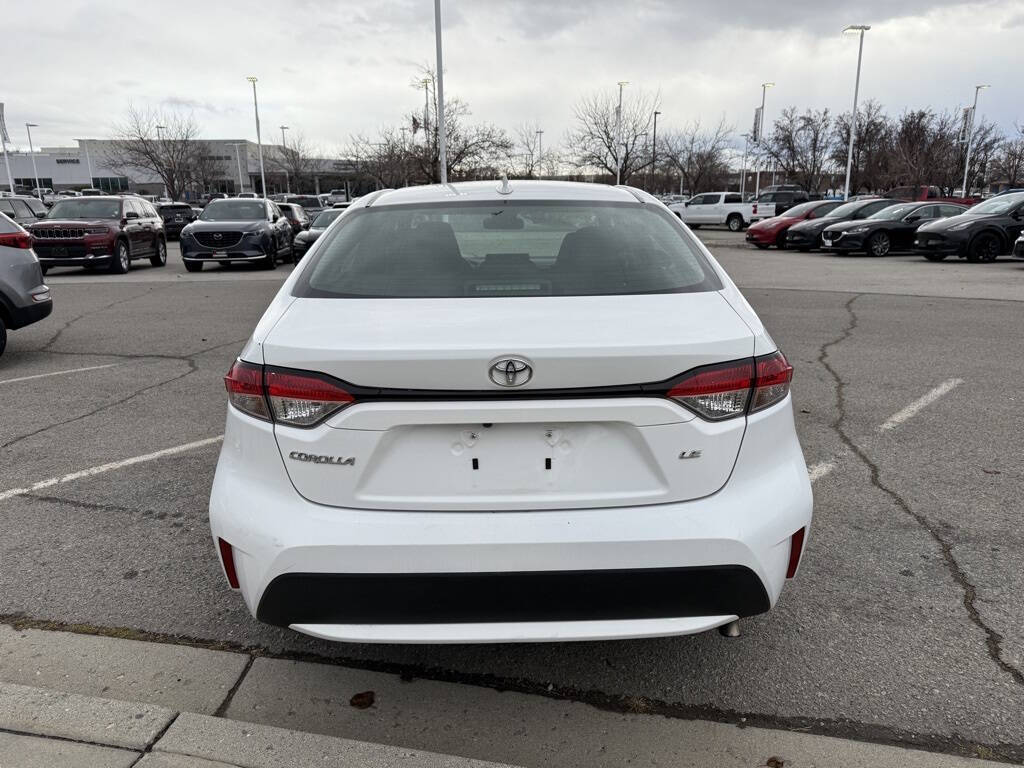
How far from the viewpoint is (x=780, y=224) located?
23641mm

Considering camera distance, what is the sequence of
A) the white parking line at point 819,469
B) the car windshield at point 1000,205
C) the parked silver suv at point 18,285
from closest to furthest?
the white parking line at point 819,469
the parked silver suv at point 18,285
the car windshield at point 1000,205

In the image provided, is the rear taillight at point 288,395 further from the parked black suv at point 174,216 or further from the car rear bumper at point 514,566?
Result: the parked black suv at point 174,216

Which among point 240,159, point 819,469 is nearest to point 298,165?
point 240,159

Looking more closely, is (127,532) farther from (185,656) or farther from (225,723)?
(225,723)

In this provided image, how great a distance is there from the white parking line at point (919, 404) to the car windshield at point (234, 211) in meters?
16.0

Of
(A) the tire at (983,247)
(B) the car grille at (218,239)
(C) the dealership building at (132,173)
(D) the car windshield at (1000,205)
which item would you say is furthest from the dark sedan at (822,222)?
(C) the dealership building at (132,173)

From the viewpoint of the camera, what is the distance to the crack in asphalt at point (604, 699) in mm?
2311

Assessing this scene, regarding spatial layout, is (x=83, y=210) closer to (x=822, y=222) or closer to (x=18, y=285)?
(x=18, y=285)

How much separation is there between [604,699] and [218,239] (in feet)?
56.1

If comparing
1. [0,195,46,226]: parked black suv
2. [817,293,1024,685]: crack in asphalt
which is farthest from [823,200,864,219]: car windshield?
[0,195,46,226]: parked black suv

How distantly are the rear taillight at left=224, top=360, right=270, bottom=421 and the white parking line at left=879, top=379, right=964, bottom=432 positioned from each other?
451 centimetres

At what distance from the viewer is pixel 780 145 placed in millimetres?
54156

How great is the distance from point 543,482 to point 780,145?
191 feet

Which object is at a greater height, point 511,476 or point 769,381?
point 769,381
